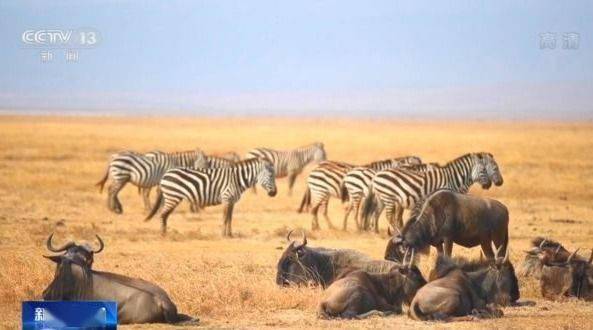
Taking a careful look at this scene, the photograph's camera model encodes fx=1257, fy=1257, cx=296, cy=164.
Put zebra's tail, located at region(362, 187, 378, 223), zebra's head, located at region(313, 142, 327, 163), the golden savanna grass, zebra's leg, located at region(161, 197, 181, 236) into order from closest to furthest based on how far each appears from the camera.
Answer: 1. the golden savanna grass
2. zebra's leg, located at region(161, 197, 181, 236)
3. zebra's tail, located at region(362, 187, 378, 223)
4. zebra's head, located at region(313, 142, 327, 163)

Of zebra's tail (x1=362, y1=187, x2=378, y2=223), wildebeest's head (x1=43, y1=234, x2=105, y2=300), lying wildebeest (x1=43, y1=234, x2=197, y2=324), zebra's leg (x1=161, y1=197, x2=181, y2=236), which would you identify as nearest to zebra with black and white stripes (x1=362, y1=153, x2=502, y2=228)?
zebra's tail (x1=362, y1=187, x2=378, y2=223)

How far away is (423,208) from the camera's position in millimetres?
12812

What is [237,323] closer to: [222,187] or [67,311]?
[67,311]

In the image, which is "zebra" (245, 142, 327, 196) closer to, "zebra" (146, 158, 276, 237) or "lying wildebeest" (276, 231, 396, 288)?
"zebra" (146, 158, 276, 237)

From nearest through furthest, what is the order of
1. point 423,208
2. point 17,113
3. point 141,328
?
point 141,328
point 423,208
point 17,113

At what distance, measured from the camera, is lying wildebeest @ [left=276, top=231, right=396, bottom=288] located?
39.1 ft

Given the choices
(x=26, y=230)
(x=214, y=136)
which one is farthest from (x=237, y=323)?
(x=214, y=136)

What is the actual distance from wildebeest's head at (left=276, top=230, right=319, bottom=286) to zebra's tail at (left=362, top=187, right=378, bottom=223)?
25.0 feet

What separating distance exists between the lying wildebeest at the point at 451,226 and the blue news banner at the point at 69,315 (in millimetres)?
4156

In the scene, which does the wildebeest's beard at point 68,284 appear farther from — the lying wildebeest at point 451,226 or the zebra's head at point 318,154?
the zebra's head at point 318,154

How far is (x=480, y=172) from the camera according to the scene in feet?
61.9

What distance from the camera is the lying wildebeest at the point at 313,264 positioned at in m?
11.9

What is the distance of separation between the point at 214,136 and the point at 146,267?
57.8 m

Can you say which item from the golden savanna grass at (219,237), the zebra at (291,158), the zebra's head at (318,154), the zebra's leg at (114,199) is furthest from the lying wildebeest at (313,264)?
the zebra's head at (318,154)
